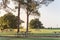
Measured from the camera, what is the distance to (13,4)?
879 centimetres

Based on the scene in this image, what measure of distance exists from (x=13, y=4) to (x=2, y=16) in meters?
0.67

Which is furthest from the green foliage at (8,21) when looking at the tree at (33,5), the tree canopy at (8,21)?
the tree at (33,5)

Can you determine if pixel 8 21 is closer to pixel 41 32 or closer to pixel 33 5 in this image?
pixel 33 5

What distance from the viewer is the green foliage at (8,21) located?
8.51 m

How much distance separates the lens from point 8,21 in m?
8.54

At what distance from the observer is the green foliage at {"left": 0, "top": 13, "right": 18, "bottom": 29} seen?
27.9 ft

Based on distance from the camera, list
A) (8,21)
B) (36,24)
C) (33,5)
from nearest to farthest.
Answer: (36,24) < (8,21) < (33,5)

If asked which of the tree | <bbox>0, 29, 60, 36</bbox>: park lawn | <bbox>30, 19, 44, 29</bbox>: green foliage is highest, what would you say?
the tree

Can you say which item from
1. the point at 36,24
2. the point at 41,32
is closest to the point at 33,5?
the point at 36,24

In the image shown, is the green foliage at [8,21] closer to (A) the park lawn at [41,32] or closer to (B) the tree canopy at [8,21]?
(B) the tree canopy at [8,21]

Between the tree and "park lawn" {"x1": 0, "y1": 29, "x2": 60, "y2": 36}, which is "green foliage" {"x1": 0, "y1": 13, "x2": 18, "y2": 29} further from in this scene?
the tree

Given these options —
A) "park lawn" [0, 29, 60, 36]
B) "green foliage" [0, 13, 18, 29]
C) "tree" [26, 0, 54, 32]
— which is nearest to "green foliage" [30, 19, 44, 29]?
"park lawn" [0, 29, 60, 36]

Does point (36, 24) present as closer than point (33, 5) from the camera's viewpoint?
Yes

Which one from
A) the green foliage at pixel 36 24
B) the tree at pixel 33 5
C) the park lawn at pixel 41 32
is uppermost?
the tree at pixel 33 5
